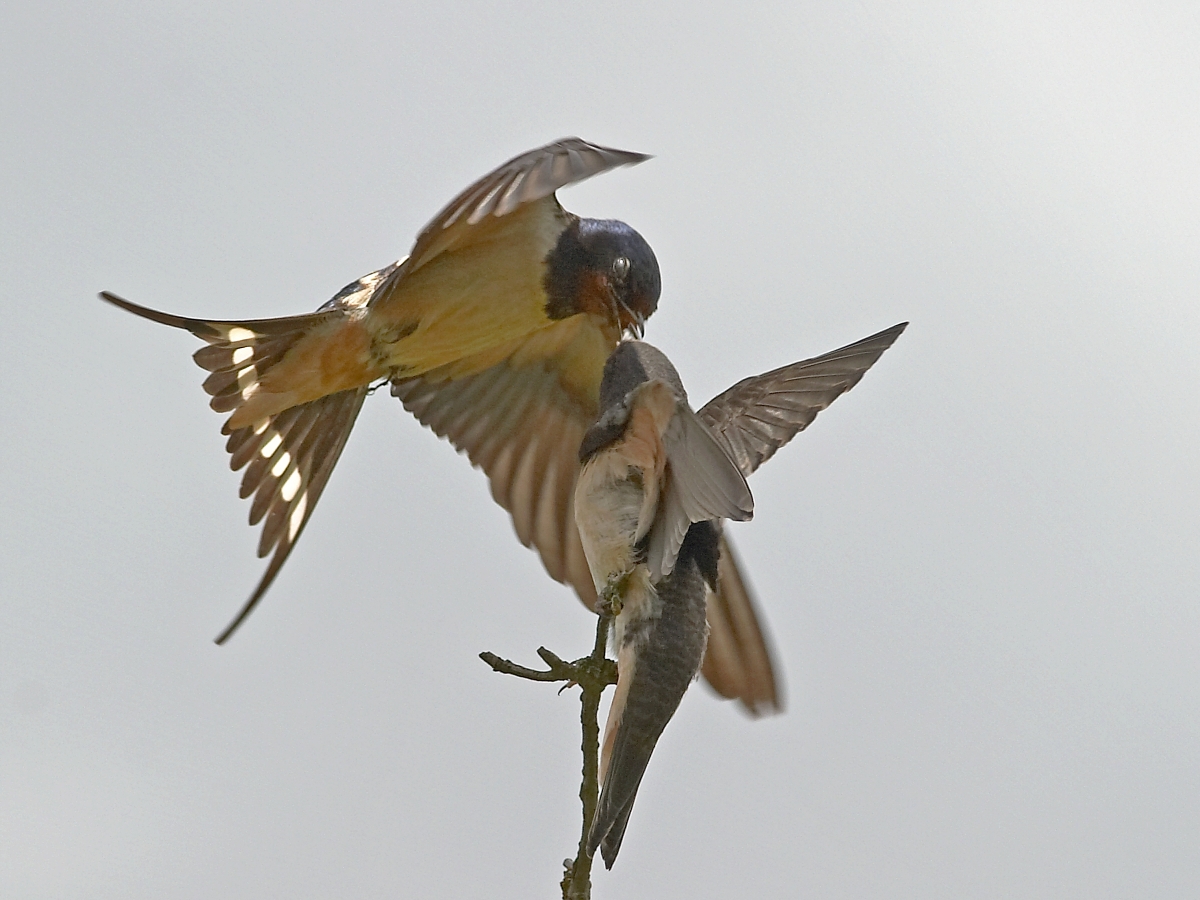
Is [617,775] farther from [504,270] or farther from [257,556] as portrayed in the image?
[504,270]

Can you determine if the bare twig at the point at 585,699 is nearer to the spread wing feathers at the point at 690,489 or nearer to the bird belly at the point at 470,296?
the spread wing feathers at the point at 690,489

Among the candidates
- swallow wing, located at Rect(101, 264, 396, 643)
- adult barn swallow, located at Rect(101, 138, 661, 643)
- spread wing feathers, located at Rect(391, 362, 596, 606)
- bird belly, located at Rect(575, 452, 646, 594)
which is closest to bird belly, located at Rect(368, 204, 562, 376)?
adult barn swallow, located at Rect(101, 138, 661, 643)

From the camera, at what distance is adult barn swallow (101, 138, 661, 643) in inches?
199

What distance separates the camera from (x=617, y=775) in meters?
3.22

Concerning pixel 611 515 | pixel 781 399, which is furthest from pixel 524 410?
pixel 611 515

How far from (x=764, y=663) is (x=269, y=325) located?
2003 millimetres

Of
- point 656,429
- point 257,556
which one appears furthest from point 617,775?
point 257,556

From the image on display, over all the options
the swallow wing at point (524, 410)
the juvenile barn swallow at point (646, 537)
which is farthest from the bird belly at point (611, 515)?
the swallow wing at point (524, 410)

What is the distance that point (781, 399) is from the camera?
4.64 meters

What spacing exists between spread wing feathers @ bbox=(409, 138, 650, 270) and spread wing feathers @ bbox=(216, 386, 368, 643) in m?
1.06

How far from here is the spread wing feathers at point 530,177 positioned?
12.3 feet

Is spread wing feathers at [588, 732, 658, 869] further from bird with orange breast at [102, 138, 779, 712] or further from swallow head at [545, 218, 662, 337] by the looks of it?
swallow head at [545, 218, 662, 337]

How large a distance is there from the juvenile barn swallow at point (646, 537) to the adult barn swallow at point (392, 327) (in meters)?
1.30

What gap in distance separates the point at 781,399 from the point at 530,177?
1148 mm
